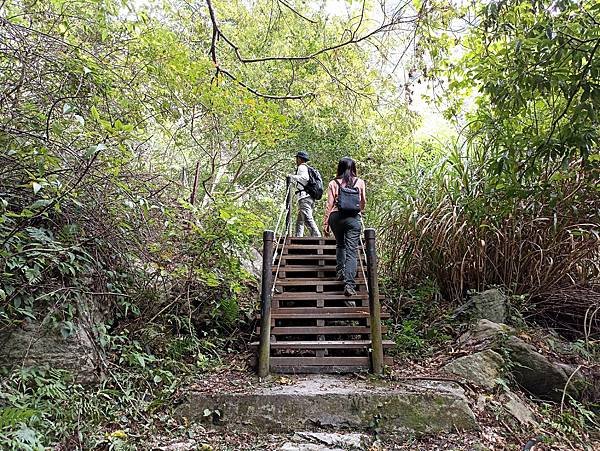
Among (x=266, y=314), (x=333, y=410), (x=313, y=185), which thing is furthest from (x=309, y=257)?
(x=333, y=410)

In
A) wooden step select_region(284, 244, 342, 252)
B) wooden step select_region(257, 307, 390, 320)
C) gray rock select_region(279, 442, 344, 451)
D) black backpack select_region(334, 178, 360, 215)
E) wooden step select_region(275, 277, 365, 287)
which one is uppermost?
black backpack select_region(334, 178, 360, 215)

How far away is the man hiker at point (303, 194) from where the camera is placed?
21.4ft

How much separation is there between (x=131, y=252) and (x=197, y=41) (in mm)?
3937

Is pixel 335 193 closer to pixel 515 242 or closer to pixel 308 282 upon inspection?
pixel 308 282

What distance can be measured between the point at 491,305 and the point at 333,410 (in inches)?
97.7

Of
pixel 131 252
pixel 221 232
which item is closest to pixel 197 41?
pixel 221 232

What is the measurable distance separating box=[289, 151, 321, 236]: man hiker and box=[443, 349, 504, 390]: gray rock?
326 cm

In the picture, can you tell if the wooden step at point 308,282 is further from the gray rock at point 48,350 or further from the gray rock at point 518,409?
the gray rock at point 48,350

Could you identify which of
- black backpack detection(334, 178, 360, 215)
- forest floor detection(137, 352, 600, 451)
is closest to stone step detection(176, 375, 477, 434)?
forest floor detection(137, 352, 600, 451)

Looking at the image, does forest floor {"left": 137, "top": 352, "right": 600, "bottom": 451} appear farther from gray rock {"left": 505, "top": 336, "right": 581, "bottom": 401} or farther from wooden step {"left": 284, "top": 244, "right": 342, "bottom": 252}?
wooden step {"left": 284, "top": 244, "right": 342, "bottom": 252}

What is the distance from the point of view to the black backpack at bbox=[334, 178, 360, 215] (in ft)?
16.0

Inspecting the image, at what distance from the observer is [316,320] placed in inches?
185

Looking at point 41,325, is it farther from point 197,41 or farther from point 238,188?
point 238,188

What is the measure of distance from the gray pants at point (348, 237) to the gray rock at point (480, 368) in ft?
4.48
